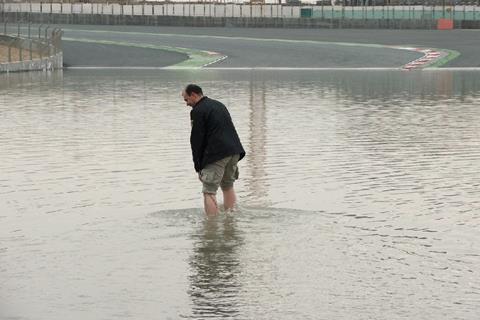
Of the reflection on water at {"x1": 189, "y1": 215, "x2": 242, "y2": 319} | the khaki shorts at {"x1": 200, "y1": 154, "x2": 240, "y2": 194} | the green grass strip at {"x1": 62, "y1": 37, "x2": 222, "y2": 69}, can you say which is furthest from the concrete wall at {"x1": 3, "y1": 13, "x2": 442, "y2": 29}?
the reflection on water at {"x1": 189, "y1": 215, "x2": 242, "y2": 319}

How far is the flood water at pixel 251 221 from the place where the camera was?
10.6m

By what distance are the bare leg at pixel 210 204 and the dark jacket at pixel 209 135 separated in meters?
0.33

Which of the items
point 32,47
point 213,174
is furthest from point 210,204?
point 32,47

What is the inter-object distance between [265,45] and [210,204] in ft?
212

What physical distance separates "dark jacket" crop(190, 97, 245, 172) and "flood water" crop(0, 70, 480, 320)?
71cm

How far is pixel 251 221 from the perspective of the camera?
571 inches

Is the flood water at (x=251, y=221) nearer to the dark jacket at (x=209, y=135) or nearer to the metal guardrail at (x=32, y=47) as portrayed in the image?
the dark jacket at (x=209, y=135)

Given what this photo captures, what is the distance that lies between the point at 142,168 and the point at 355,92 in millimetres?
22448

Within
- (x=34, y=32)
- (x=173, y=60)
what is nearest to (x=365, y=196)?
(x=173, y=60)

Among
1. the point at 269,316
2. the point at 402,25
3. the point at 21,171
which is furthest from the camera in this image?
the point at 402,25

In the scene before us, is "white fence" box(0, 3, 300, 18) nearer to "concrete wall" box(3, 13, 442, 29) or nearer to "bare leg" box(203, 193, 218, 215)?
"concrete wall" box(3, 13, 442, 29)

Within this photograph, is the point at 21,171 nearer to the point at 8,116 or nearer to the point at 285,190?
the point at 285,190

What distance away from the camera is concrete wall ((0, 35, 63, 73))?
186 feet

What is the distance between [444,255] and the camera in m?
12.4
